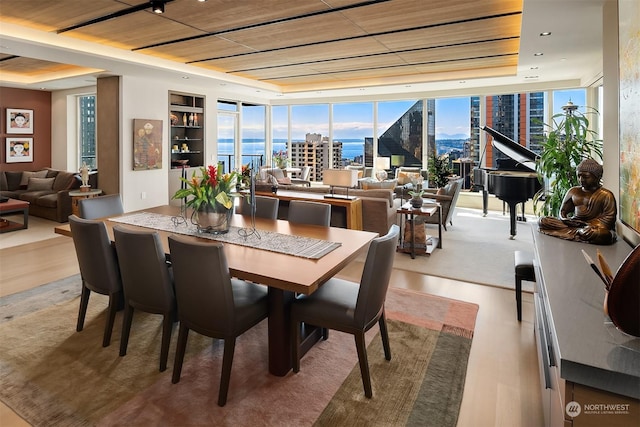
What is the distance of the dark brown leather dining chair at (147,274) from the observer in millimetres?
2311

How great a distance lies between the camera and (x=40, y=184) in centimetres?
791

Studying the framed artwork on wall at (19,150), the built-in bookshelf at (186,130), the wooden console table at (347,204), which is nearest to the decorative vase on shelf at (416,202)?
the wooden console table at (347,204)

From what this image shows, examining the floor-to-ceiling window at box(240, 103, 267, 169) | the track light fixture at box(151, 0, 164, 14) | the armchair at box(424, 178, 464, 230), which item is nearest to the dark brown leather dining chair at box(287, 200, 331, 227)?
the track light fixture at box(151, 0, 164, 14)

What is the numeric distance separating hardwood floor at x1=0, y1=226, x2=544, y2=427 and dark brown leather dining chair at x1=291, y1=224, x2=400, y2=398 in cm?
66

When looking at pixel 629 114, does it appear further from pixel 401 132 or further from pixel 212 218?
pixel 401 132

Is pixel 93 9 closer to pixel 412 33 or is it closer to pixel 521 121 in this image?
pixel 412 33

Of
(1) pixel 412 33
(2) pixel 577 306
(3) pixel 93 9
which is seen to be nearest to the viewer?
(2) pixel 577 306

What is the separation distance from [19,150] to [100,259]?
8142mm

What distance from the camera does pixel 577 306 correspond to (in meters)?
1.46

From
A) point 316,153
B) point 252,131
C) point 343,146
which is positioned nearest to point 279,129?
point 252,131

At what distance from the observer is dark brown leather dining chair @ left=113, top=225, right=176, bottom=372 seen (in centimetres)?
231

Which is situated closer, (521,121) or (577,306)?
(577,306)

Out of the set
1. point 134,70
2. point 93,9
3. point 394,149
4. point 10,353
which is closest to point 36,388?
point 10,353

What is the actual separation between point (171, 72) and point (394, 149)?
5.67 metres
